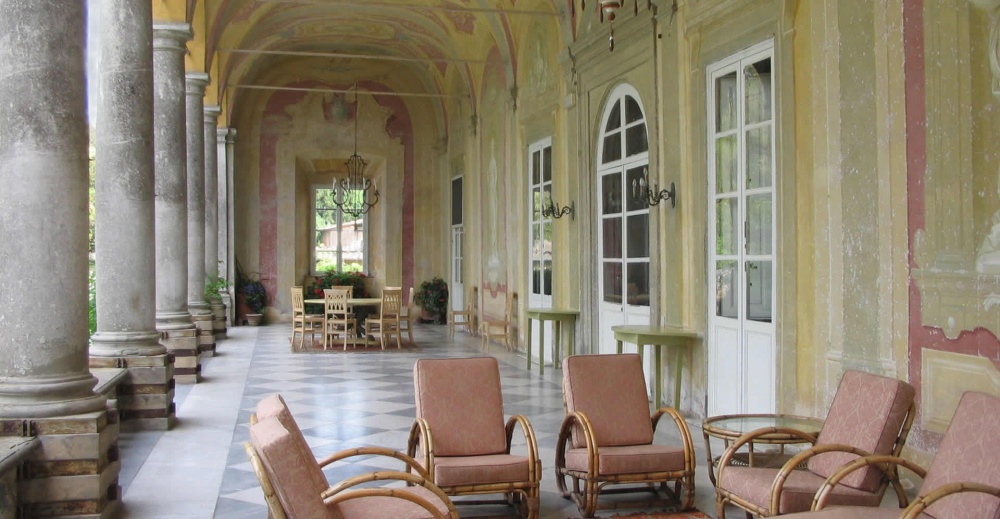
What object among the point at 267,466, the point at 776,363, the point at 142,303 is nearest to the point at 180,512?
the point at 267,466

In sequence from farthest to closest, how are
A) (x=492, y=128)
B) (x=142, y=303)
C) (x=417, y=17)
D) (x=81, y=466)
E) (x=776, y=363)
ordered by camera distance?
1. (x=417, y=17)
2. (x=492, y=128)
3. (x=142, y=303)
4. (x=776, y=363)
5. (x=81, y=466)

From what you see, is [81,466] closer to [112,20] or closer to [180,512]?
Result: [180,512]

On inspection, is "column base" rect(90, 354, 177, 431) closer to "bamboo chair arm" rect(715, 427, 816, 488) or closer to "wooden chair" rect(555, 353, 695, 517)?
"wooden chair" rect(555, 353, 695, 517)

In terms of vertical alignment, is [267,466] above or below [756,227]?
below

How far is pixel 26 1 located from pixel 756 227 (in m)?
4.90

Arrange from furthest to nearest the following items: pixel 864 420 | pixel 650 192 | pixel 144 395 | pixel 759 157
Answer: pixel 650 192
pixel 144 395
pixel 759 157
pixel 864 420

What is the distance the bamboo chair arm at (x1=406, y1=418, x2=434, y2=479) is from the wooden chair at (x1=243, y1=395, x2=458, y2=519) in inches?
18.8

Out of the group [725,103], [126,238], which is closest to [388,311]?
[126,238]

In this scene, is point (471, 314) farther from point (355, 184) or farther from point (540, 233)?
point (540, 233)

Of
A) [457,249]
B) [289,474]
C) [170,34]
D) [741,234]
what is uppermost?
[170,34]

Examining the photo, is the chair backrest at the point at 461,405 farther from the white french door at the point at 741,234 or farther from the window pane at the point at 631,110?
the window pane at the point at 631,110

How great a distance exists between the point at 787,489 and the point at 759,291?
2878 mm

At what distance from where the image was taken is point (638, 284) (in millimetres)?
8727

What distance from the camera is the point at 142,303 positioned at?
22.5ft
